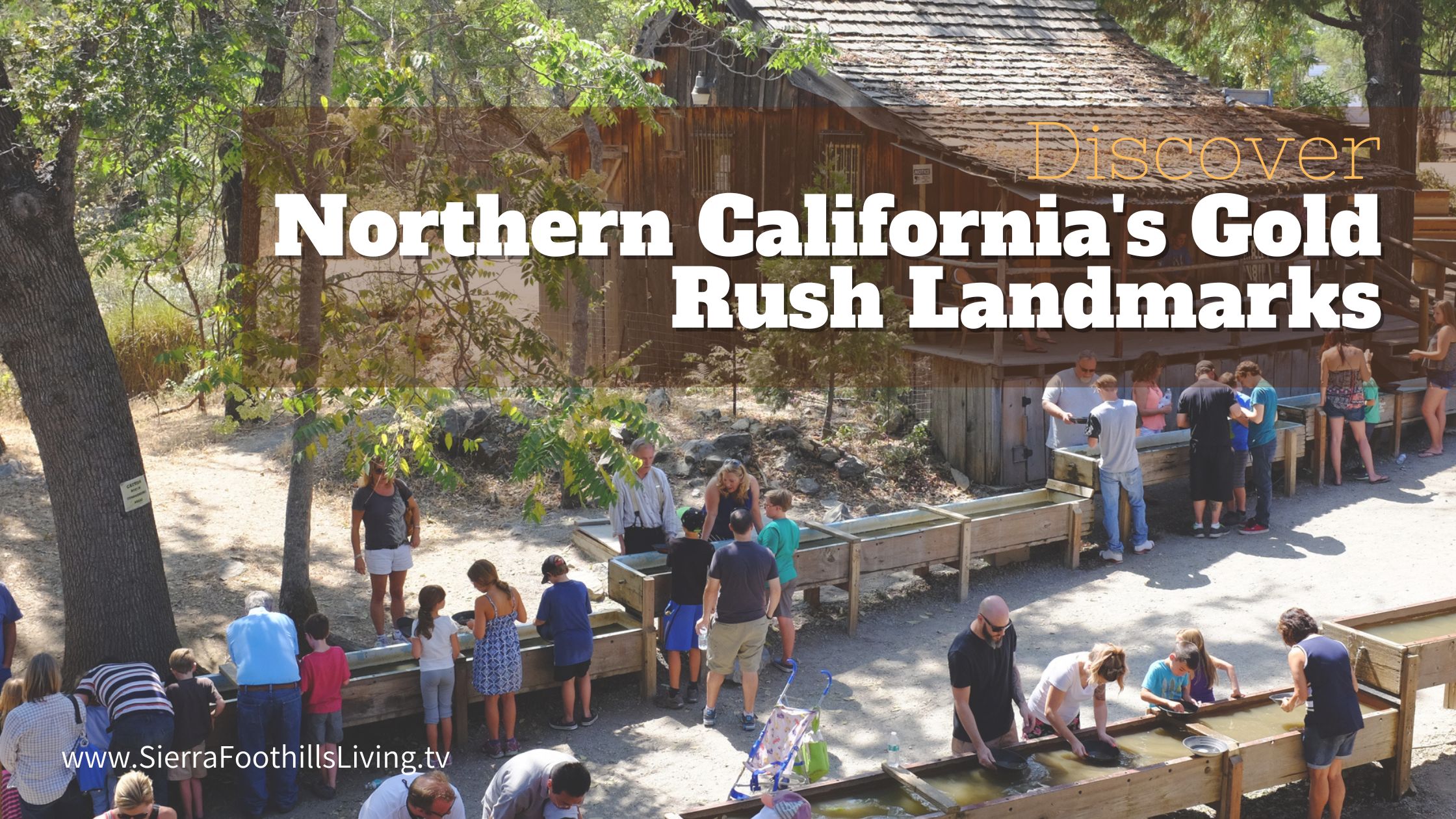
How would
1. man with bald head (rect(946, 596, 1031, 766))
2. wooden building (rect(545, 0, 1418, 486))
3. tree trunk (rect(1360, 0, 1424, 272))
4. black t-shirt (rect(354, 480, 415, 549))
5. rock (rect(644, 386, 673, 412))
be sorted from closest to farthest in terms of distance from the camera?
man with bald head (rect(946, 596, 1031, 766)) → black t-shirt (rect(354, 480, 415, 549)) → wooden building (rect(545, 0, 1418, 486)) → rock (rect(644, 386, 673, 412)) → tree trunk (rect(1360, 0, 1424, 272))

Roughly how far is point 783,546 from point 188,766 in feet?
13.3

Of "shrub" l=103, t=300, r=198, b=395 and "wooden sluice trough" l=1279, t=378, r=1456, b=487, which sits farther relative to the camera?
"shrub" l=103, t=300, r=198, b=395

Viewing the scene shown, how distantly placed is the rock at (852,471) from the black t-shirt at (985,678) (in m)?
7.10

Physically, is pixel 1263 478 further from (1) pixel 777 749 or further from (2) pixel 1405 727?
(1) pixel 777 749

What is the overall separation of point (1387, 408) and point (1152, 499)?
3411 mm

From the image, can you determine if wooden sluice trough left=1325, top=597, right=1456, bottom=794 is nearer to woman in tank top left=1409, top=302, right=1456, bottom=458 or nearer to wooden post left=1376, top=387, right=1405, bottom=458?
wooden post left=1376, top=387, right=1405, bottom=458

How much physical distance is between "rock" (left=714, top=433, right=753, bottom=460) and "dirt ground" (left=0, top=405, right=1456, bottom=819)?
6.07 ft

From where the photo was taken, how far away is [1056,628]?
32.8ft

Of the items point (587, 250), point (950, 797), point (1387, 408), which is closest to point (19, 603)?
point (587, 250)

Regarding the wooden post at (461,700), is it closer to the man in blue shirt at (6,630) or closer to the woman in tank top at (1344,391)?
the man in blue shirt at (6,630)

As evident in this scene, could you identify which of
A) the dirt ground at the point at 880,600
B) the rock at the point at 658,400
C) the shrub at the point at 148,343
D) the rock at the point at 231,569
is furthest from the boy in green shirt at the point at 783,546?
the shrub at the point at 148,343

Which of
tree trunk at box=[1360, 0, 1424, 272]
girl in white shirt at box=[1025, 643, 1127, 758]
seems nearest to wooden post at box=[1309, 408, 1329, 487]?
→ girl in white shirt at box=[1025, 643, 1127, 758]

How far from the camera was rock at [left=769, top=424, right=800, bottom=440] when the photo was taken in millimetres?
14852

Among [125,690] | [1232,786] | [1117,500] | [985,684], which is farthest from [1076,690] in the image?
[125,690]
